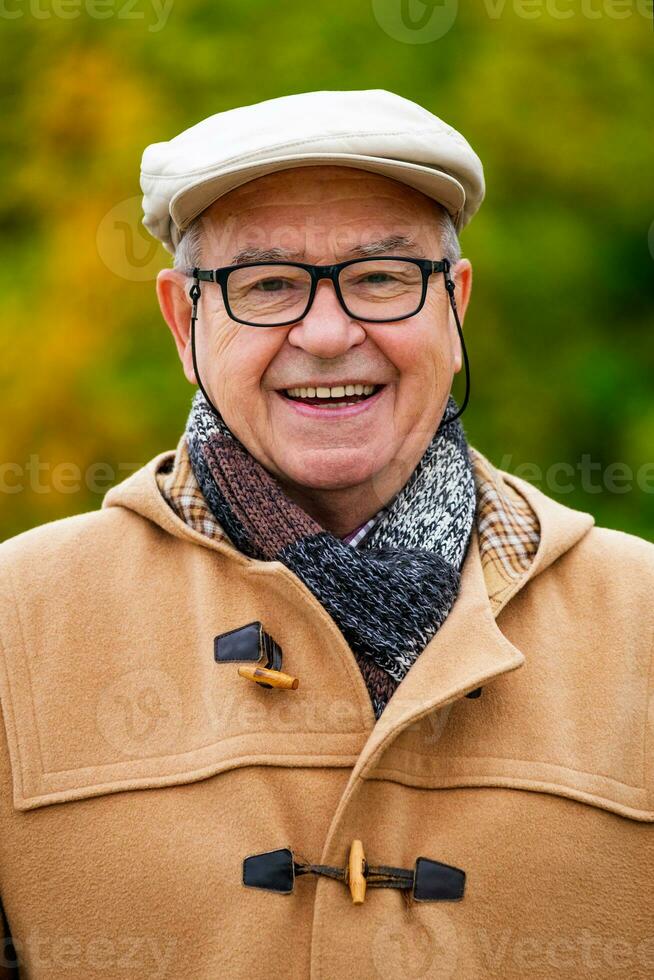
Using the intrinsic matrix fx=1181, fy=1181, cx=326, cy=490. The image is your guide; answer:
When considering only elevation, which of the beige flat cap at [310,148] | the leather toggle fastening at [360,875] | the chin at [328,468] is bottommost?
the leather toggle fastening at [360,875]

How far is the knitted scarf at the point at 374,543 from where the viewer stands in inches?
86.0

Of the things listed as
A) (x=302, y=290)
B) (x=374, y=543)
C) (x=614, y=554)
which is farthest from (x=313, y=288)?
(x=614, y=554)

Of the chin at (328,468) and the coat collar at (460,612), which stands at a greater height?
the chin at (328,468)

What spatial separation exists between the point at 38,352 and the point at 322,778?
3014 mm

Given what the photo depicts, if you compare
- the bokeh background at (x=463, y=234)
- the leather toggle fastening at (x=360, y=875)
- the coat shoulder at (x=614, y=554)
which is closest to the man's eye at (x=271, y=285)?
the coat shoulder at (x=614, y=554)

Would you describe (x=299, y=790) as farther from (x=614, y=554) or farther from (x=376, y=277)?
(x=376, y=277)

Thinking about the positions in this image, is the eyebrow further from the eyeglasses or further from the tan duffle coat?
the tan duffle coat

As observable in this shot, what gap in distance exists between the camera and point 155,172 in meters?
2.34

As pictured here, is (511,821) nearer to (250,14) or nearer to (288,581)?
(288,581)

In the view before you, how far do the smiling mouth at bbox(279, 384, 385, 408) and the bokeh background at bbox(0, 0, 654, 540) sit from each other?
2316 mm

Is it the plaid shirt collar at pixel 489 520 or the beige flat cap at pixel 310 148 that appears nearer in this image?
the beige flat cap at pixel 310 148

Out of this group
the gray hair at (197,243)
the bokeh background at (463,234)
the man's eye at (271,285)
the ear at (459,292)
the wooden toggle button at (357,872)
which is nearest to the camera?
the wooden toggle button at (357,872)

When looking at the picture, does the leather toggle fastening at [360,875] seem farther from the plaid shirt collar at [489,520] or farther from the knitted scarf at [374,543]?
the plaid shirt collar at [489,520]

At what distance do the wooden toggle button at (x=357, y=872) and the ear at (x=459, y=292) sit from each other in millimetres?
978
